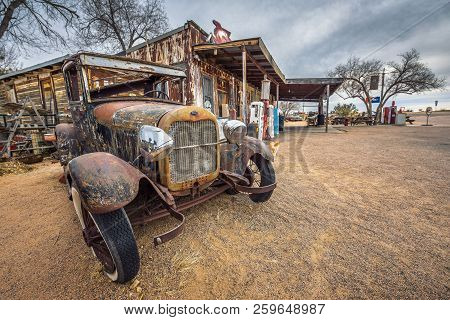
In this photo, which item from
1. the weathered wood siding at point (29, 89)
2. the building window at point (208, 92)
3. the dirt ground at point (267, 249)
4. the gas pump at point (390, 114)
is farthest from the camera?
the gas pump at point (390, 114)

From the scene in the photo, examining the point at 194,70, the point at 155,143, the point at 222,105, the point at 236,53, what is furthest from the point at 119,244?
the point at 222,105

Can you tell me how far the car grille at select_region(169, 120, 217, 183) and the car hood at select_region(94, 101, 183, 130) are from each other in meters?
0.25

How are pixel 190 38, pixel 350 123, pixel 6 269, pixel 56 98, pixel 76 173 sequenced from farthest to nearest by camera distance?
1. pixel 350 123
2. pixel 56 98
3. pixel 190 38
4. pixel 6 269
5. pixel 76 173

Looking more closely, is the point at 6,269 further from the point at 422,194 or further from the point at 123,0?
the point at 123,0

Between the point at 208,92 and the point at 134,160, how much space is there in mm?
7185

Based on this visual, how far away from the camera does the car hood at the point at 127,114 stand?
2.23 m

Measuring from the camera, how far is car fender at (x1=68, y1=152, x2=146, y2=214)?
1.62m

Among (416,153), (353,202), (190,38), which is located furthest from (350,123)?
(353,202)

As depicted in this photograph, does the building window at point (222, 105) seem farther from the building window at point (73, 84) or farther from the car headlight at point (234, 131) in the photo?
the car headlight at point (234, 131)

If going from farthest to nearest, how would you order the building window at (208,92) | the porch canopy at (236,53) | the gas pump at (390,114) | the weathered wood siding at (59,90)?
the gas pump at (390,114) → the weathered wood siding at (59,90) → the building window at (208,92) → the porch canopy at (236,53)

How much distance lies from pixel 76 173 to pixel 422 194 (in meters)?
4.59

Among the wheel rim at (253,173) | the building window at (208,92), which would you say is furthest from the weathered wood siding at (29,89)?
the wheel rim at (253,173)

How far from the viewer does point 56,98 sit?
33.2ft

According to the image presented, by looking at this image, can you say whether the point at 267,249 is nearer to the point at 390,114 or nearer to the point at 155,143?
the point at 155,143
